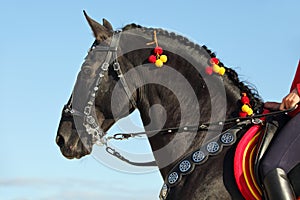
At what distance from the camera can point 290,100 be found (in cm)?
738

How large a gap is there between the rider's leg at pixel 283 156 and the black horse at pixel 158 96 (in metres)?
0.56

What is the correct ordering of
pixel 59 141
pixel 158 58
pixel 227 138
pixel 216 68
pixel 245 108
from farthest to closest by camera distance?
pixel 59 141, pixel 158 58, pixel 216 68, pixel 245 108, pixel 227 138

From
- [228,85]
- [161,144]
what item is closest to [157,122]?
[161,144]

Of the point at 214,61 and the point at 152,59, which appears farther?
the point at 152,59

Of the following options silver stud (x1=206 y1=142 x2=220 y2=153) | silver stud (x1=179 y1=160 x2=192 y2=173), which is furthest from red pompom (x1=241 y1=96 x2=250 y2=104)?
silver stud (x1=179 y1=160 x2=192 y2=173)

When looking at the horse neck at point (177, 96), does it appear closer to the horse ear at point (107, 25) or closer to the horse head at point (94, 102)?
the horse head at point (94, 102)

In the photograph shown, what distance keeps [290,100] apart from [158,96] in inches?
71.8

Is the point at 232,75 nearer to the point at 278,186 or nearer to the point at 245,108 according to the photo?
the point at 245,108

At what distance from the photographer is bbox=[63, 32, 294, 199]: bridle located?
7.68m

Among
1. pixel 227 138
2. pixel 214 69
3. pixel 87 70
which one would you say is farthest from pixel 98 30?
pixel 227 138

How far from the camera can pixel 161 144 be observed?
8242mm

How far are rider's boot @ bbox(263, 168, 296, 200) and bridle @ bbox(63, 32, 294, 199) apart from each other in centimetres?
77

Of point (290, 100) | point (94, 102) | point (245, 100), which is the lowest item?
point (290, 100)

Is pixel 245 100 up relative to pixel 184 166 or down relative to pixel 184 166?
up
